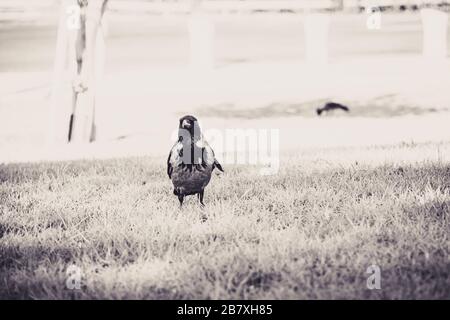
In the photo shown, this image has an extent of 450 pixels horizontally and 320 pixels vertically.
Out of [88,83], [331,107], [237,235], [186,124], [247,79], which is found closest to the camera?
[237,235]

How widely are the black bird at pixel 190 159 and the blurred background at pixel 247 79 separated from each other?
3298 mm

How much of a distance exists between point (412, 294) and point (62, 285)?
1.65 meters

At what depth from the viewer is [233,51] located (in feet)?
61.1

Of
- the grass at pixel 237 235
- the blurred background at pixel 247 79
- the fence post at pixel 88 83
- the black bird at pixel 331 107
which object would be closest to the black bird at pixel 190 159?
the grass at pixel 237 235

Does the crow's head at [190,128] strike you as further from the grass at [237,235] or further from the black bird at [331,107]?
the black bird at [331,107]

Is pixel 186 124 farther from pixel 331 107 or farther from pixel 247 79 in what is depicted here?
pixel 247 79

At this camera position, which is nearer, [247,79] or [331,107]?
[331,107]

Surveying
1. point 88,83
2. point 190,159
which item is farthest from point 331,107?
point 190,159

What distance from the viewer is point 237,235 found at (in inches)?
140

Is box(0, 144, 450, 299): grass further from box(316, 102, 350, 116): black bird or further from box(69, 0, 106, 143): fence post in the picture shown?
box(316, 102, 350, 116): black bird

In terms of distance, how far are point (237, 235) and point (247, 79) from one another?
433 inches

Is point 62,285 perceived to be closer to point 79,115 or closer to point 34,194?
point 34,194

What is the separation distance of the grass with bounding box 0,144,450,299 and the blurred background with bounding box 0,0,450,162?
240cm

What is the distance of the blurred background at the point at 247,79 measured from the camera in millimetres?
9039
